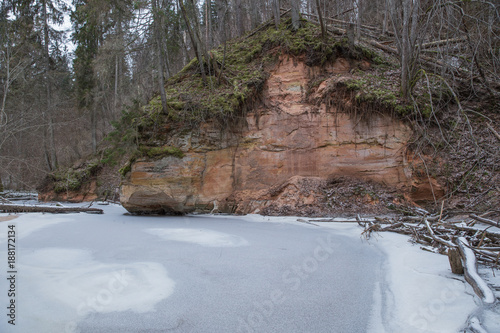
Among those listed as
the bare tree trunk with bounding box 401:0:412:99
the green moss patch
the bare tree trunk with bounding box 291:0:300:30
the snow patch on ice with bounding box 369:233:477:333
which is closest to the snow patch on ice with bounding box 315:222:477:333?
the snow patch on ice with bounding box 369:233:477:333

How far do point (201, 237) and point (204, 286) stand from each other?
2224 millimetres

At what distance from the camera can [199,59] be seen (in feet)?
31.5

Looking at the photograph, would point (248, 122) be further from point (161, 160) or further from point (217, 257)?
point (217, 257)

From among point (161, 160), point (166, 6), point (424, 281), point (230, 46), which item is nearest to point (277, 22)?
point (230, 46)

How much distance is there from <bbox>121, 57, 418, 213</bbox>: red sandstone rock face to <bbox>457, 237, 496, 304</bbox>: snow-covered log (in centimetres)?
554

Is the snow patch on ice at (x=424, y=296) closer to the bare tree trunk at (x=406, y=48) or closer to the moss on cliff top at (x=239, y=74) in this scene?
the bare tree trunk at (x=406, y=48)

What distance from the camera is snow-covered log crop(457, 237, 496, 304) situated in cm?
221

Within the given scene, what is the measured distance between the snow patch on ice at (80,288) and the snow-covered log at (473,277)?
2.61m

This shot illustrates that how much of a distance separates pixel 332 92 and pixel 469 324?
25.4 ft

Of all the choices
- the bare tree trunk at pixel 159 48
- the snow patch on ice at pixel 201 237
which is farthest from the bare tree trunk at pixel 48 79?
the snow patch on ice at pixel 201 237

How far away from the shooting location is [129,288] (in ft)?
8.93

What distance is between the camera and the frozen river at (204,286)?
7.16ft

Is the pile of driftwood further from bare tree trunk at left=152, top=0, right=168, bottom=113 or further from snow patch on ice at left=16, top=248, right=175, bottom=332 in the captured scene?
bare tree trunk at left=152, top=0, right=168, bottom=113

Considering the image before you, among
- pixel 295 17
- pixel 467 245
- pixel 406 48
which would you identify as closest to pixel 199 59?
pixel 295 17
